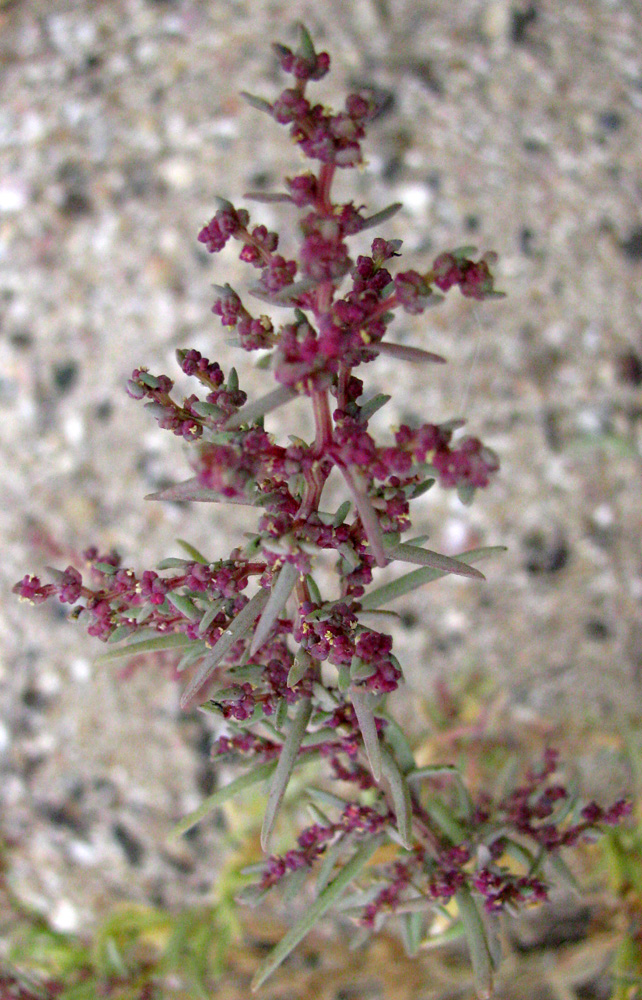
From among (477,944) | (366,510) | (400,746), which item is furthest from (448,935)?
(366,510)

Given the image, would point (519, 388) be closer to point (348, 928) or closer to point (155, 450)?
point (155, 450)

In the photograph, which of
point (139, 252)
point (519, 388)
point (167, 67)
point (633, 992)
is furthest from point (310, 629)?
point (167, 67)

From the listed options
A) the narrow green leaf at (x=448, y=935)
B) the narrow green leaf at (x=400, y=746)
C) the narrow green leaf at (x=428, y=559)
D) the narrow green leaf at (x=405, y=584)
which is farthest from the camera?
the narrow green leaf at (x=448, y=935)

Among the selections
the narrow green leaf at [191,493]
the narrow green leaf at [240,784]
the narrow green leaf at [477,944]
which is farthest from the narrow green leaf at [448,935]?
the narrow green leaf at [191,493]

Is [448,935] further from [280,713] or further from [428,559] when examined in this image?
[428,559]

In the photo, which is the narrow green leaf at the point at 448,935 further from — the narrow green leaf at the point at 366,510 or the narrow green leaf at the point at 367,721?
the narrow green leaf at the point at 366,510
